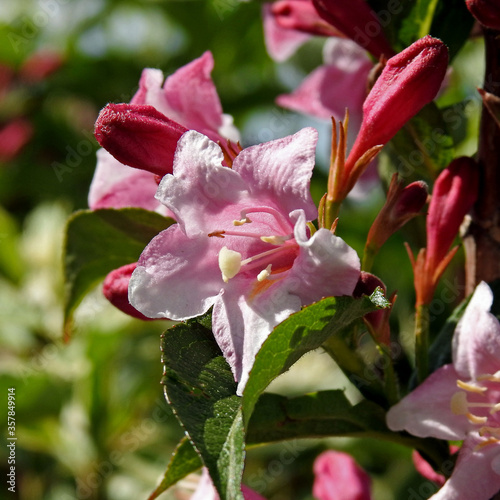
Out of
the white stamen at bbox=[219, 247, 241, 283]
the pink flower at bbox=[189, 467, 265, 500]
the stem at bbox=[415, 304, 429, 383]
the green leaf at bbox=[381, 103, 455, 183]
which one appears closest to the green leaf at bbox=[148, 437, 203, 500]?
the pink flower at bbox=[189, 467, 265, 500]

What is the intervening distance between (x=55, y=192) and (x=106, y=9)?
0.91 meters

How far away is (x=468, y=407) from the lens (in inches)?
40.2

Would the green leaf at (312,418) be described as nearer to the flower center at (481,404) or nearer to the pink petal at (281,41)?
the flower center at (481,404)

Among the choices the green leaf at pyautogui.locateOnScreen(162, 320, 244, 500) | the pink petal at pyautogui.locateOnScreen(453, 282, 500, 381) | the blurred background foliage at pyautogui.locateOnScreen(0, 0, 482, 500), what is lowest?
the blurred background foliage at pyautogui.locateOnScreen(0, 0, 482, 500)

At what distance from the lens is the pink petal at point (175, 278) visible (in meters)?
0.90

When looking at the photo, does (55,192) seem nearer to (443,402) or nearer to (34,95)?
(34,95)

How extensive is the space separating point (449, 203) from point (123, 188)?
1.74 ft

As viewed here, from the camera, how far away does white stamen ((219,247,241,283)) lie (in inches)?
36.4

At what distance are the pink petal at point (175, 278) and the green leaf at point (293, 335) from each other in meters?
0.14

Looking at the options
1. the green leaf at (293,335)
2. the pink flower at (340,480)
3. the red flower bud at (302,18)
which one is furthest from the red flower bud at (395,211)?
the pink flower at (340,480)

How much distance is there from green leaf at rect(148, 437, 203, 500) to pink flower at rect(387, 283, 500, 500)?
28 centimetres

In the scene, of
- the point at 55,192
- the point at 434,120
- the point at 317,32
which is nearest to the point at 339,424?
the point at 434,120

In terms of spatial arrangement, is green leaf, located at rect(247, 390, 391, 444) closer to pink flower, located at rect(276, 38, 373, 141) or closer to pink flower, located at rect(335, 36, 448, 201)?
pink flower, located at rect(335, 36, 448, 201)

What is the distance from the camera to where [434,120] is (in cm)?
120
